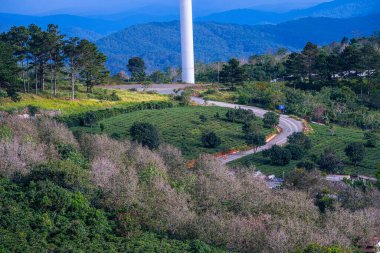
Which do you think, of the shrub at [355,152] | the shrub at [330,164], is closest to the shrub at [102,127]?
the shrub at [330,164]

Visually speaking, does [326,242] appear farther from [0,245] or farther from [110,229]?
[0,245]

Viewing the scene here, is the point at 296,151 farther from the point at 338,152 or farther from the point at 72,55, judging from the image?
the point at 72,55

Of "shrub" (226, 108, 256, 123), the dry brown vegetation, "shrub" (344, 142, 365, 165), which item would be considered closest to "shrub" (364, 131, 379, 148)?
"shrub" (344, 142, 365, 165)

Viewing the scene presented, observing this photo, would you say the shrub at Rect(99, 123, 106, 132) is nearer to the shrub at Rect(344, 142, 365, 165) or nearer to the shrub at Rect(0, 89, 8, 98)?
the shrub at Rect(0, 89, 8, 98)

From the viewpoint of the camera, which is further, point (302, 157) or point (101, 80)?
point (101, 80)

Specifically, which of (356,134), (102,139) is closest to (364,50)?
(356,134)

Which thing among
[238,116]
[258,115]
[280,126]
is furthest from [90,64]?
[280,126]
